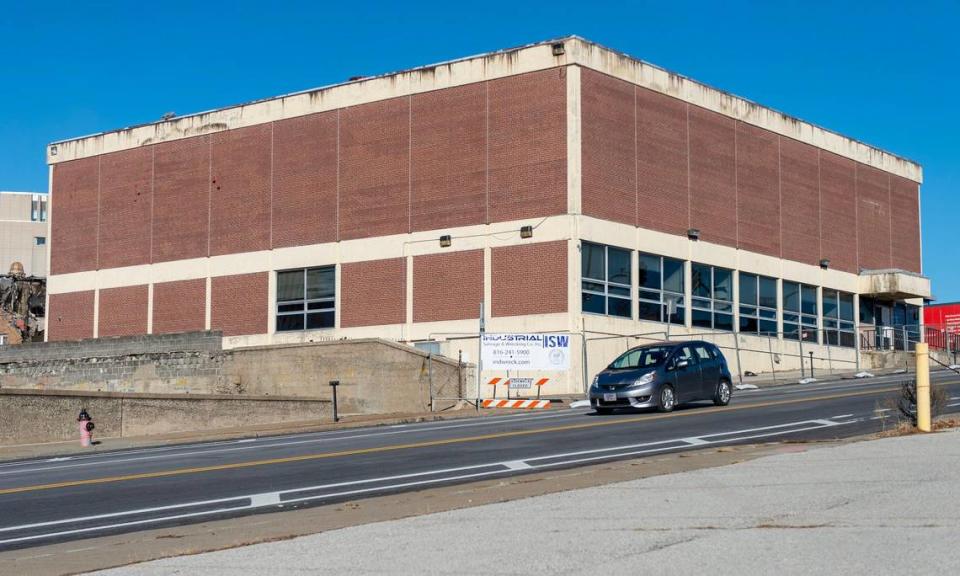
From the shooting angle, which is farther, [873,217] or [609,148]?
[873,217]

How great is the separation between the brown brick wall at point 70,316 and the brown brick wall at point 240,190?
28.5 ft

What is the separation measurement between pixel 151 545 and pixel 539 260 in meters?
35.0

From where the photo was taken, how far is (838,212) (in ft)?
199

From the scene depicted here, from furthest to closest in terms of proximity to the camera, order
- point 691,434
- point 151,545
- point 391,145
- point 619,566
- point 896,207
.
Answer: point 896,207, point 391,145, point 691,434, point 151,545, point 619,566

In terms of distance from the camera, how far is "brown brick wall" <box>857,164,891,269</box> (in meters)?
62.4

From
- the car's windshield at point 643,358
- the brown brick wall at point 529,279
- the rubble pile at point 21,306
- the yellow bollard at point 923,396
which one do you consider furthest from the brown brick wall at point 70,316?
the yellow bollard at point 923,396

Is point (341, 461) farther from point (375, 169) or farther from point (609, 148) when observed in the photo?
point (375, 169)

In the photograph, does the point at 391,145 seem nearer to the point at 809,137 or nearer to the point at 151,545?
the point at 809,137

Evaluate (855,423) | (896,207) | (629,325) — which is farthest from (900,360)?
(855,423)

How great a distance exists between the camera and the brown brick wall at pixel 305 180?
52.9 m

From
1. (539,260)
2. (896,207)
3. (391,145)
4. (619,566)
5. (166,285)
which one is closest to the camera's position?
(619,566)

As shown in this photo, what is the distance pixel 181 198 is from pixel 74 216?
751cm

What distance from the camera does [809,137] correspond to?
5859cm

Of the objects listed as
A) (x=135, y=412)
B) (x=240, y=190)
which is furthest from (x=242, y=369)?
(x=240, y=190)
